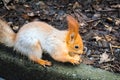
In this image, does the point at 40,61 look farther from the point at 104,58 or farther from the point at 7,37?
the point at 104,58

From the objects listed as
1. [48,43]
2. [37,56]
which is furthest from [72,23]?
[37,56]

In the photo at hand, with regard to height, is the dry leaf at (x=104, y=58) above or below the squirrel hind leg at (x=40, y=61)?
below

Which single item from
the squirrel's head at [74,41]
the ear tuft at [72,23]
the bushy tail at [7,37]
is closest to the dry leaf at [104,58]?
the squirrel's head at [74,41]

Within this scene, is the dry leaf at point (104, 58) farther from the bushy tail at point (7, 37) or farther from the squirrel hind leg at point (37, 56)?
the bushy tail at point (7, 37)

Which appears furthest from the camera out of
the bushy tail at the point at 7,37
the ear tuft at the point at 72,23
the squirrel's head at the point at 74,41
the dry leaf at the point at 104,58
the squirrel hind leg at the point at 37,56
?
the dry leaf at the point at 104,58

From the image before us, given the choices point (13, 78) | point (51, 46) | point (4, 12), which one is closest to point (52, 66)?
point (51, 46)

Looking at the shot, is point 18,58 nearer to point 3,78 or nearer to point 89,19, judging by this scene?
point 3,78

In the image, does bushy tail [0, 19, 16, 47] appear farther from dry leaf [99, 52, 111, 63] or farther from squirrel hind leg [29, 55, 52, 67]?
dry leaf [99, 52, 111, 63]
